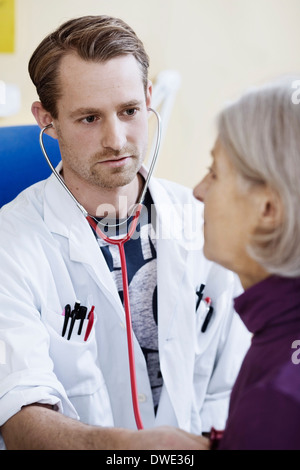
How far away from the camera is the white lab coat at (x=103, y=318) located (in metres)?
1.22

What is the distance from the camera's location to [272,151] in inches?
30.4

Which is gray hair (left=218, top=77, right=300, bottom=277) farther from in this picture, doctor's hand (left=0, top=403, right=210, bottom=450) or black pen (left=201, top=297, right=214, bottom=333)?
black pen (left=201, top=297, right=214, bottom=333)

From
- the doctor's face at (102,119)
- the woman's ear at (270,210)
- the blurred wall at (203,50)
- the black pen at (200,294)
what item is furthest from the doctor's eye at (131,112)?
the blurred wall at (203,50)

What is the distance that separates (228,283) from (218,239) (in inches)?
21.6

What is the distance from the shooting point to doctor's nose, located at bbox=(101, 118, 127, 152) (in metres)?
1.28

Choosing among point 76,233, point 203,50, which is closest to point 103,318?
point 76,233

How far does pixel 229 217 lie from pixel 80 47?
62 cm

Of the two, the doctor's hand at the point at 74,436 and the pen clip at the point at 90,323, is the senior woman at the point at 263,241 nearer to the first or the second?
the doctor's hand at the point at 74,436

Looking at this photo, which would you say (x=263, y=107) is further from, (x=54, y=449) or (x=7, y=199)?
(x=7, y=199)

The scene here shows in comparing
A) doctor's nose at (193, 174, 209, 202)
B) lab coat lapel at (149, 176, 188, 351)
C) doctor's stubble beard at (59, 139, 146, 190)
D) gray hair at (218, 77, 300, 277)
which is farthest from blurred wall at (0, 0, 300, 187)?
gray hair at (218, 77, 300, 277)

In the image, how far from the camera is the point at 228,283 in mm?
1426

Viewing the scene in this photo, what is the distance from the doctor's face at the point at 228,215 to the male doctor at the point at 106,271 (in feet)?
1.42

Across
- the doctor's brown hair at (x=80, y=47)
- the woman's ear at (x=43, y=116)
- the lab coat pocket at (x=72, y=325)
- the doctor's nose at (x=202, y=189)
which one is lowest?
the lab coat pocket at (x=72, y=325)

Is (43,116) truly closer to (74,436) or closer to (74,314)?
(74,314)
